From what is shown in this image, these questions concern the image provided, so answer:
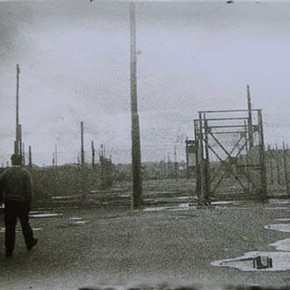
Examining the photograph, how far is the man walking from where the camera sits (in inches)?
234

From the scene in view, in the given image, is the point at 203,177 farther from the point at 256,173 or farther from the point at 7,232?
the point at 7,232

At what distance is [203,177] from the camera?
13656mm

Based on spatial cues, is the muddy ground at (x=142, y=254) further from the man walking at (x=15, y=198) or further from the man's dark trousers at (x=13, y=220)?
the man walking at (x=15, y=198)

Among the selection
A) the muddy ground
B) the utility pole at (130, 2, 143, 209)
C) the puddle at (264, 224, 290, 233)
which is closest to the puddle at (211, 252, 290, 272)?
the muddy ground

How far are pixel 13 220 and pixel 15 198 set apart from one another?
0.29m

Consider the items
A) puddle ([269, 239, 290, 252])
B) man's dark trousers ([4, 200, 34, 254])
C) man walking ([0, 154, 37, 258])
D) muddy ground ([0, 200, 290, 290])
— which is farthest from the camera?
man walking ([0, 154, 37, 258])

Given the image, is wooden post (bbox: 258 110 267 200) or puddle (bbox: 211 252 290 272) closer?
puddle (bbox: 211 252 290 272)

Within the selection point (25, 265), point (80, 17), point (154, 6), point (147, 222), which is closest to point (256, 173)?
point (147, 222)

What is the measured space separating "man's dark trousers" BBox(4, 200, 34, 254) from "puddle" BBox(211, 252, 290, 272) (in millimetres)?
2641

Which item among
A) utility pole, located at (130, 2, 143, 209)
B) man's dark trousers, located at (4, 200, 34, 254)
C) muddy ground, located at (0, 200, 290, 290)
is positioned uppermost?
utility pole, located at (130, 2, 143, 209)

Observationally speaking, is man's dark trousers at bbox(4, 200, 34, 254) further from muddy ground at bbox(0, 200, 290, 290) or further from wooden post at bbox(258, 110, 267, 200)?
wooden post at bbox(258, 110, 267, 200)

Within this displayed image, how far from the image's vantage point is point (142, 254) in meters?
5.37

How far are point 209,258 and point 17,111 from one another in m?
17.7

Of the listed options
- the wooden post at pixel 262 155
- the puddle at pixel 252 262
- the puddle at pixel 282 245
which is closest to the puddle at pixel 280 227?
the puddle at pixel 282 245
